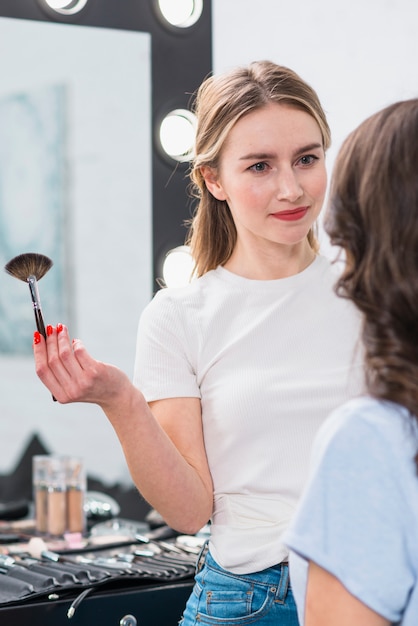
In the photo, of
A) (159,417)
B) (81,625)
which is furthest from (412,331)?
(81,625)

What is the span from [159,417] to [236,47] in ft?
5.80

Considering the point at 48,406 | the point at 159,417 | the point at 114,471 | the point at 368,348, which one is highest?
the point at 368,348

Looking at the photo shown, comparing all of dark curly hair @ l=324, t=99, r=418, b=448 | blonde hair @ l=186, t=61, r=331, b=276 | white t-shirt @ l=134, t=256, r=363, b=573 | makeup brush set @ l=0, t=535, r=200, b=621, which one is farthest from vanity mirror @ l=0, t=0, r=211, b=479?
dark curly hair @ l=324, t=99, r=418, b=448

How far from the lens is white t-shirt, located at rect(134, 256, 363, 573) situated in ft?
4.12

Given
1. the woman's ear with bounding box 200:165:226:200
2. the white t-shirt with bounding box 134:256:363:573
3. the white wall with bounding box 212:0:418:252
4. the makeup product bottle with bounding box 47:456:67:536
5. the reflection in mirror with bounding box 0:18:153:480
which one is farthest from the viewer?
the white wall with bounding box 212:0:418:252

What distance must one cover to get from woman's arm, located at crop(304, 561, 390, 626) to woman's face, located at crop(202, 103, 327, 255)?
0.68 meters

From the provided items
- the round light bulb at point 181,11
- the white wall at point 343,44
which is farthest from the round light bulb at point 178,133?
the white wall at point 343,44

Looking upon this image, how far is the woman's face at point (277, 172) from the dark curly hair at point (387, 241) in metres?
0.56

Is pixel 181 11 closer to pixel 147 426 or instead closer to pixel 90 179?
pixel 90 179

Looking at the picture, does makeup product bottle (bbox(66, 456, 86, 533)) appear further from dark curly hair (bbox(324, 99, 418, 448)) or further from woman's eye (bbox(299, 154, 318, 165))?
dark curly hair (bbox(324, 99, 418, 448))

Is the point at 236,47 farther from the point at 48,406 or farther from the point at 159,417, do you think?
the point at 159,417

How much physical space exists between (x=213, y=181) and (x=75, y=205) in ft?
2.86

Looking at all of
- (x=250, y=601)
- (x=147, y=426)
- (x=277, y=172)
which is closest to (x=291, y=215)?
(x=277, y=172)

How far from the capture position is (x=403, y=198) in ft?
2.35
